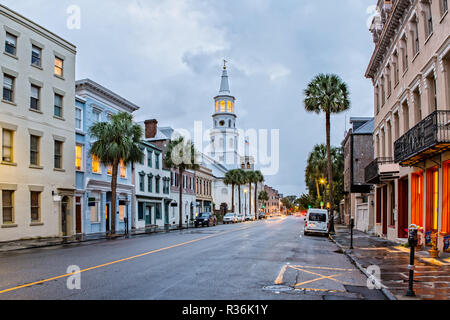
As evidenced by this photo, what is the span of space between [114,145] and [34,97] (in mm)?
5909

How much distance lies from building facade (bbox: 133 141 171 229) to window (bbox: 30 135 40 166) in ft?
51.3

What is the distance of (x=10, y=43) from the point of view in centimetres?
2688

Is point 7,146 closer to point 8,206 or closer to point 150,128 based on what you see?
point 8,206

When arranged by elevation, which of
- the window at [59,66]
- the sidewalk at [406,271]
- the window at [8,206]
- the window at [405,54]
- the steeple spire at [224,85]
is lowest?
the sidewalk at [406,271]

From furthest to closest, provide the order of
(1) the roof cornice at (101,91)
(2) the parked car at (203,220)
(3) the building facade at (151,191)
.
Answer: (2) the parked car at (203,220), (3) the building facade at (151,191), (1) the roof cornice at (101,91)

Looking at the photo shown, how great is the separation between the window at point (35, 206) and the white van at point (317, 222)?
1840 centimetres

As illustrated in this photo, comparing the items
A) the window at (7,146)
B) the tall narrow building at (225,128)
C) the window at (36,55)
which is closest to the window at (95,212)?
the window at (7,146)

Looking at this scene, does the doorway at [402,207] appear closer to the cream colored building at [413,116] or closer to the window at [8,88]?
the cream colored building at [413,116]

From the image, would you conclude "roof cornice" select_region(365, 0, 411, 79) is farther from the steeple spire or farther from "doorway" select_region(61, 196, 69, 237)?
the steeple spire

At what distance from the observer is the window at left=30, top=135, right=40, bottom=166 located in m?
28.3

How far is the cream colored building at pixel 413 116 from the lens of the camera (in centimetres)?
1617

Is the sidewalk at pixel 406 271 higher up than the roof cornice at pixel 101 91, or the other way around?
the roof cornice at pixel 101 91

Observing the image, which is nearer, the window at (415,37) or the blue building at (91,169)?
the window at (415,37)

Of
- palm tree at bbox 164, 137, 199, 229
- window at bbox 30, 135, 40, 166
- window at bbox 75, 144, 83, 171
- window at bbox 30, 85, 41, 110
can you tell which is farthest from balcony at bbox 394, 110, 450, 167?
palm tree at bbox 164, 137, 199, 229
